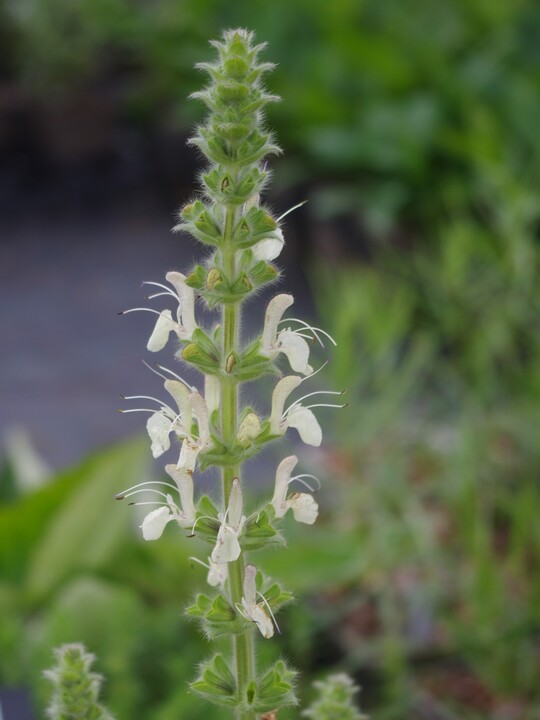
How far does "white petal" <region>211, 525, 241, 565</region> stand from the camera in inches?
22.4

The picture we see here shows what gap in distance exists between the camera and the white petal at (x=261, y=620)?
558mm

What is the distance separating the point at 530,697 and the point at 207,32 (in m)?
4.61

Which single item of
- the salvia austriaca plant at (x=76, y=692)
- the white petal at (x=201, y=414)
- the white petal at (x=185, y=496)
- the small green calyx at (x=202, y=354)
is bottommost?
the salvia austriaca plant at (x=76, y=692)

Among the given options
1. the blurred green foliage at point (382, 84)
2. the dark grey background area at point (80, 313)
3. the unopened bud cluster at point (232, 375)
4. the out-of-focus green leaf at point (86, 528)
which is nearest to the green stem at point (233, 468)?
the unopened bud cluster at point (232, 375)

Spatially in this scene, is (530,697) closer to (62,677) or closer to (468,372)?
(468,372)

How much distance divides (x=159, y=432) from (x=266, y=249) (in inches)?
4.8

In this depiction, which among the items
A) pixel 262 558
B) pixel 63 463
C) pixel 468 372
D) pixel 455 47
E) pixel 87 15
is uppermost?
pixel 87 15

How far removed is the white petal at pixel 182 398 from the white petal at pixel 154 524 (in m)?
0.05

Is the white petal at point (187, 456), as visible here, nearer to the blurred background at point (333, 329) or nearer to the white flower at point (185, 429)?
the white flower at point (185, 429)

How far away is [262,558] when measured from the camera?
2016 millimetres

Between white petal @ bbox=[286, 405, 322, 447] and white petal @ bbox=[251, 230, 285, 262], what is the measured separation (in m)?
0.10

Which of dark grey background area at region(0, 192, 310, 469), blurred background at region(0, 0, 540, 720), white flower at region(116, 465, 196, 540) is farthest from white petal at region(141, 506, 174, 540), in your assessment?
dark grey background area at region(0, 192, 310, 469)

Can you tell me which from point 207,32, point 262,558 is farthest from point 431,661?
point 207,32

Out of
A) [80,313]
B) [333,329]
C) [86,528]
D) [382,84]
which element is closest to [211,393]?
[86,528]
